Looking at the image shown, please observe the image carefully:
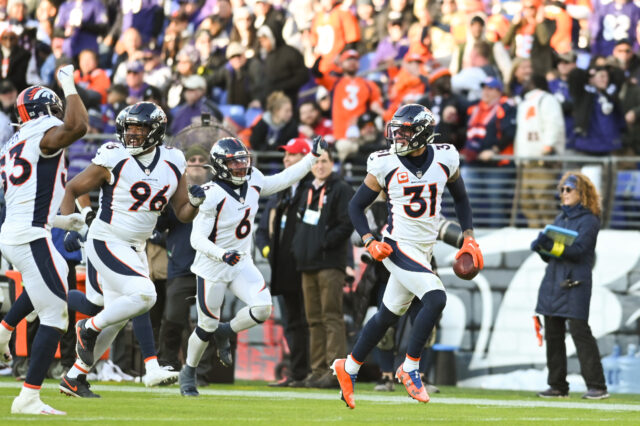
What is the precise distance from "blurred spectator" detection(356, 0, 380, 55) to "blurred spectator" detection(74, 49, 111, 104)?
12.5ft

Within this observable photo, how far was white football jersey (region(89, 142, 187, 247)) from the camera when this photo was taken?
10.1 m

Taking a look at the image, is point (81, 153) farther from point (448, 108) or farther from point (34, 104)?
point (34, 104)

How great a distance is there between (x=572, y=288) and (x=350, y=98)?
15.6 ft

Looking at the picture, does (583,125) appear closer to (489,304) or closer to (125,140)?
(489,304)

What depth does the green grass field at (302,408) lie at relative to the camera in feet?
27.3

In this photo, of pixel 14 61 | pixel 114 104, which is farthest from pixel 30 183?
pixel 14 61

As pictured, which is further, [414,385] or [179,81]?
[179,81]

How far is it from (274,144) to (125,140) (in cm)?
546

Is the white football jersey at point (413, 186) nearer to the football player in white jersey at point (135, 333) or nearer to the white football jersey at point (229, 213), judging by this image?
the white football jersey at point (229, 213)

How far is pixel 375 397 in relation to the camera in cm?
1125

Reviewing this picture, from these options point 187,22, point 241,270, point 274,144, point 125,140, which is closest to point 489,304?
point 274,144

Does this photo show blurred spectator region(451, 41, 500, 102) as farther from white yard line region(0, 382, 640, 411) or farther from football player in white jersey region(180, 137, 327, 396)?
football player in white jersey region(180, 137, 327, 396)

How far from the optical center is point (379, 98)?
53.0ft

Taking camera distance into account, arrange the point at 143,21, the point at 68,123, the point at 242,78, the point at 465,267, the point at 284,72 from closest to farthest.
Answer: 1. the point at 68,123
2. the point at 465,267
3. the point at 284,72
4. the point at 242,78
5. the point at 143,21
